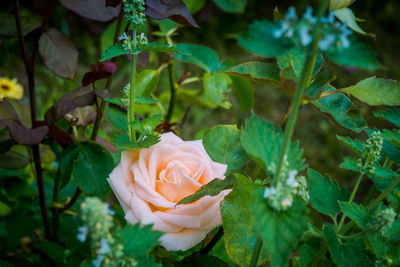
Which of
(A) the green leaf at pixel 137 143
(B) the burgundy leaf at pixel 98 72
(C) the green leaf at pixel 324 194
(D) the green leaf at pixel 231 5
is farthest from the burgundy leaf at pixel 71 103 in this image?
(D) the green leaf at pixel 231 5

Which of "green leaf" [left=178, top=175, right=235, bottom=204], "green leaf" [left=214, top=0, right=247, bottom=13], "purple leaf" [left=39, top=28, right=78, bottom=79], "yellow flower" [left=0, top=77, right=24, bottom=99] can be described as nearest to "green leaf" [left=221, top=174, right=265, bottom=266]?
"green leaf" [left=178, top=175, right=235, bottom=204]

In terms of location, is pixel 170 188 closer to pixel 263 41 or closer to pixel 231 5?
pixel 263 41

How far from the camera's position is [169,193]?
17.7 inches

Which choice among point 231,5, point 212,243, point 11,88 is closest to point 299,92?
point 212,243

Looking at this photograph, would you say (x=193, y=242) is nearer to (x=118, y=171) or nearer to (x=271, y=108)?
(x=118, y=171)

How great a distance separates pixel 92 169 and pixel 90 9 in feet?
0.90

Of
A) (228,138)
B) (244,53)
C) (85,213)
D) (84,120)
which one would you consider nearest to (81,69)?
(244,53)

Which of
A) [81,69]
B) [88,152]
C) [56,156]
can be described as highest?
[88,152]

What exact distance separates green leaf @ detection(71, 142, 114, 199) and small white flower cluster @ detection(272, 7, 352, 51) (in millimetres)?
384

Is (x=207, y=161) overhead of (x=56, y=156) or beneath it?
overhead

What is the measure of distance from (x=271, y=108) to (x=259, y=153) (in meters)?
1.32

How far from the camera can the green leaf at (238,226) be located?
418mm

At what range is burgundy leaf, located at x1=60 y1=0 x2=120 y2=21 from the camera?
61cm

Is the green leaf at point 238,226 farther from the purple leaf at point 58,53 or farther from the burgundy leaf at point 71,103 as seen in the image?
the purple leaf at point 58,53
